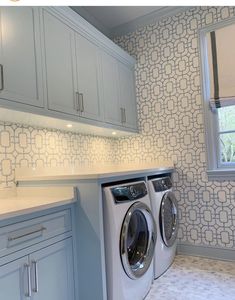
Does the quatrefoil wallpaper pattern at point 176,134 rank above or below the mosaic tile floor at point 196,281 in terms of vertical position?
above

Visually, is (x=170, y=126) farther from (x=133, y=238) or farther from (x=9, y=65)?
(x=9, y=65)

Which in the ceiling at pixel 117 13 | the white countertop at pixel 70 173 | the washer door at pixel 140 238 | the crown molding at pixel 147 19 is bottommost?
the washer door at pixel 140 238

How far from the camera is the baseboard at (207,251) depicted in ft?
8.06

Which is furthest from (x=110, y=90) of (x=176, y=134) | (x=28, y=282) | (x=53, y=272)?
(x=28, y=282)

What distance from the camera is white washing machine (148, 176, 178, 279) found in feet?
7.04

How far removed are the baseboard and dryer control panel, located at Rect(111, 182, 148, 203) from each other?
108 centimetres

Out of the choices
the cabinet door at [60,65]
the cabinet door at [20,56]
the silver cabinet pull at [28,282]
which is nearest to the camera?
the silver cabinet pull at [28,282]

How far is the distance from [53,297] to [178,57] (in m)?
2.45

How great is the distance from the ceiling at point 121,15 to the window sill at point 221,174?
5.68 feet

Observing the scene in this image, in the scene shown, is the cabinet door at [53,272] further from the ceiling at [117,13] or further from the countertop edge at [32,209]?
the ceiling at [117,13]

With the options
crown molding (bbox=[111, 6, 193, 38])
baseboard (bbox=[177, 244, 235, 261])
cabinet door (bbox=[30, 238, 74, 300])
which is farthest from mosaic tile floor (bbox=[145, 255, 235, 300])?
crown molding (bbox=[111, 6, 193, 38])

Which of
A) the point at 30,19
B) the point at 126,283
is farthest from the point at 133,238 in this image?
the point at 30,19

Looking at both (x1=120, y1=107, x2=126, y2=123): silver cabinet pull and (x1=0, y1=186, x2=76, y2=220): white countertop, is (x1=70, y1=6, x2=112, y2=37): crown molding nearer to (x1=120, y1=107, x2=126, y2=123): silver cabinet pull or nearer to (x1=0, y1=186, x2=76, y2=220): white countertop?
(x1=120, y1=107, x2=126, y2=123): silver cabinet pull

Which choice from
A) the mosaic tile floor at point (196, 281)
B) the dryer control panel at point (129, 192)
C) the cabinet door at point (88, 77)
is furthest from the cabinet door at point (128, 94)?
the mosaic tile floor at point (196, 281)
